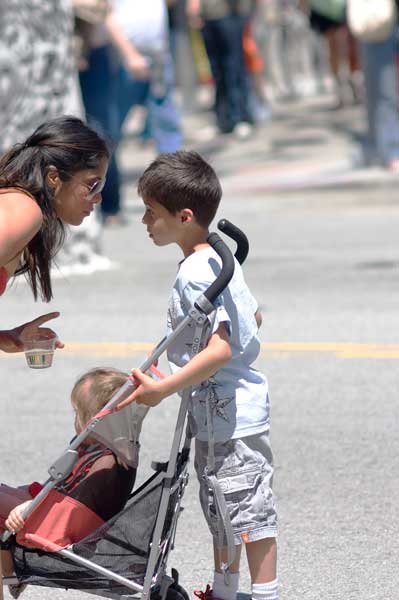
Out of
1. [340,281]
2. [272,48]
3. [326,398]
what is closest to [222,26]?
[272,48]

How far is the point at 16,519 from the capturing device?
12.3 ft

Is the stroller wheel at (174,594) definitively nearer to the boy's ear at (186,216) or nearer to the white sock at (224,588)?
the white sock at (224,588)

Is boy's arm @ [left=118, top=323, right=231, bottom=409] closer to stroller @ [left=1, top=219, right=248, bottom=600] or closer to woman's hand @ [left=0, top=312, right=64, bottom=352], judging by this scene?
stroller @ [left=1, top=219, right=248, bottom=600]

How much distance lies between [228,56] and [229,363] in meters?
12.7

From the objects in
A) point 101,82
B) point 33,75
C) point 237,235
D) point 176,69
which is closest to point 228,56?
point 176,69

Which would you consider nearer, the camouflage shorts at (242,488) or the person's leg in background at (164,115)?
the camouflage shorts at (242,488)

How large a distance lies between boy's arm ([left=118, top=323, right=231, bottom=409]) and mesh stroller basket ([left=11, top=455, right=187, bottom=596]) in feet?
0.82

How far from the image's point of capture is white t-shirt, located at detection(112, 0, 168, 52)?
1197 centimetres

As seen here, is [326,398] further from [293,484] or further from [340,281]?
[340,281]

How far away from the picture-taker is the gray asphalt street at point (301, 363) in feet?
15.7

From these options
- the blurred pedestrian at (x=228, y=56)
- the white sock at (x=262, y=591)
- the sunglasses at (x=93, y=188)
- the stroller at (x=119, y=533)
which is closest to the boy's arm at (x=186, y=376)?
the stroller at (x=119, y=533)

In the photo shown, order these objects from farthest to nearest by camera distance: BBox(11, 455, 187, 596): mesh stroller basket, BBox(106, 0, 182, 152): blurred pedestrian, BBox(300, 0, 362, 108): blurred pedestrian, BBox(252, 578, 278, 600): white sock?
1. BBox(300, 0, 362, 108): blurred pedestrian
2. BBox(106, 0, 182, 152): blurred pedestrian
3. BBox(252, 578, 278, 600): white sock
4. BBox(11, 455, 187, 596): mesh stroller basket

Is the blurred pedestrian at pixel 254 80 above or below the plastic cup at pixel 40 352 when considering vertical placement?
below

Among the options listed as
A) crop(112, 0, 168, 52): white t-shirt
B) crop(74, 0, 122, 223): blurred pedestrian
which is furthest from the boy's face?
crop(112, 0, 168, 52): white t-shirt
